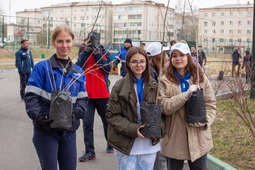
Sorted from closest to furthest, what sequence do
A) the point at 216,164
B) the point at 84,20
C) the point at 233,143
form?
1. the point at 84,20
2. the point at 216,164
3. the point at 233,143

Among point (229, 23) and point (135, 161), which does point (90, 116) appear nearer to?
point (135, 161)

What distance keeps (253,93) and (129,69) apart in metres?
7.91

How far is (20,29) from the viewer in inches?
1389

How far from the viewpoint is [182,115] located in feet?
10.1

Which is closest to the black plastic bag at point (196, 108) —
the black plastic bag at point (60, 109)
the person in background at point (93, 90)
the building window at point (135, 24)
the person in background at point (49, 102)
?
the person in background at point (49, 102)

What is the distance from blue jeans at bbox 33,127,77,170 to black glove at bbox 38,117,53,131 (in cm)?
8

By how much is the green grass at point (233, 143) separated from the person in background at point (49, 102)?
9.16ft

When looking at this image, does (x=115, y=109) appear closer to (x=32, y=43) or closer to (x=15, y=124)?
(x=15, y=124)

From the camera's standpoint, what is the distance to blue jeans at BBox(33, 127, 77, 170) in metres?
2.76

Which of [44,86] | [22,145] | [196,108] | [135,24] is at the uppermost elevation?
[135,24]

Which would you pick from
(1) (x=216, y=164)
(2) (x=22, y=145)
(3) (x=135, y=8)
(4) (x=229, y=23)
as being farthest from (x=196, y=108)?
(4) (x=229, y=23)

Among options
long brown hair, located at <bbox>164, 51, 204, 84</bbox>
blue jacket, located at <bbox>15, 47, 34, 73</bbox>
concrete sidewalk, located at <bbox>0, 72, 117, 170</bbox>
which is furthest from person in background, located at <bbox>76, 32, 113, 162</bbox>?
blue jacket, located at <bbox>15, 47, 34, 73</bbox>

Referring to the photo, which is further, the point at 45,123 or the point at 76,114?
the point at 76,114

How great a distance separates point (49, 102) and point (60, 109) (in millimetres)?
218
